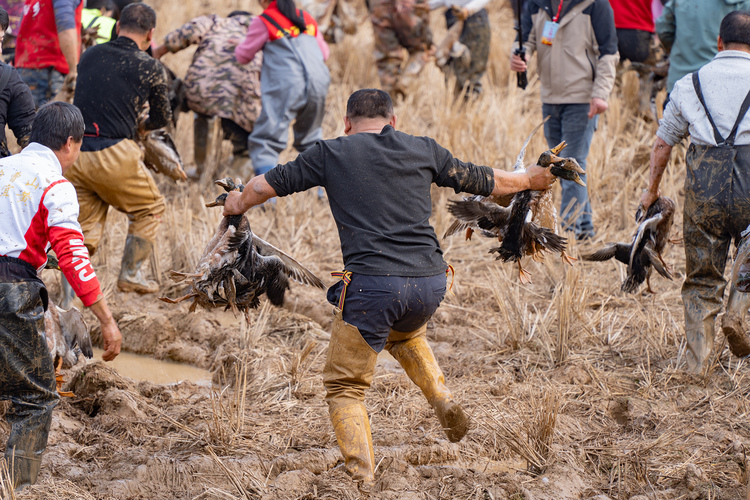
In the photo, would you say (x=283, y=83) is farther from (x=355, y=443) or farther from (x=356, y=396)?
(x=355, y=443)

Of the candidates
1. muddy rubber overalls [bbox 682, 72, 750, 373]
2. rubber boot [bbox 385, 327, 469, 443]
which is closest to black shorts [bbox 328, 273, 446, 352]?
rubber boot [bbox 385, 327, 469, 443]

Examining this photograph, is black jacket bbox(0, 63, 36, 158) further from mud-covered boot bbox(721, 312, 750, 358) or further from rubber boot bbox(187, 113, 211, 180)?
mud-covered boot bbox(721, 312, 750, 358)

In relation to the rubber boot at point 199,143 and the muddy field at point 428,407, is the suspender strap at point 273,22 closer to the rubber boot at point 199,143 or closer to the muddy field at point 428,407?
the rubber boot at point 199,143

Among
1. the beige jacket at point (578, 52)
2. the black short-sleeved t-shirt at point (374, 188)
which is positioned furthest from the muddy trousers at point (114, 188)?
the beige jacket at point (578, 52)

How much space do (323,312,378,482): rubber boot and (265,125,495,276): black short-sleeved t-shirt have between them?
12.5 inches

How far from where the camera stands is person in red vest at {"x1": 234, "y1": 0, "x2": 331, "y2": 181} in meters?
6.68

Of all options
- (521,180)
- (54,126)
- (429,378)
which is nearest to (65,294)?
(54,126)

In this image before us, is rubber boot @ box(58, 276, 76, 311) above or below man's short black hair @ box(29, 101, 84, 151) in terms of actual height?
below

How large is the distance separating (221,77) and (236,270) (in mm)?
3806

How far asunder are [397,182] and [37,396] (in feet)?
5.87

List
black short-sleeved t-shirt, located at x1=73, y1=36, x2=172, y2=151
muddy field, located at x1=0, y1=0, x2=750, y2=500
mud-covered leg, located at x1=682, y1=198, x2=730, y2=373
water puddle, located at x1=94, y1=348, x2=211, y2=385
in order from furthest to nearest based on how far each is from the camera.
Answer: black short-sleeved t-shirt, located at x1=73, y1=36, x2=172, y2=151
water puddle, located at x1=94, y1=348, x2=211, y2=385
mud-covered leg, located at x1=682, y1=198, x2=730, y2=373
muddy field, located at x1=0, y1=0, x2=750, y2=500

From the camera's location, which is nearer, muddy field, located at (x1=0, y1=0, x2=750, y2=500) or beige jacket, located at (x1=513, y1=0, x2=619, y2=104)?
muddy field, located at (x1=0, y1=0, x2=750, y2=500)

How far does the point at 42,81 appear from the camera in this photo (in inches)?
243

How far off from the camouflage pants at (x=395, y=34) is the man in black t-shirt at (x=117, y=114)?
13.0ft
